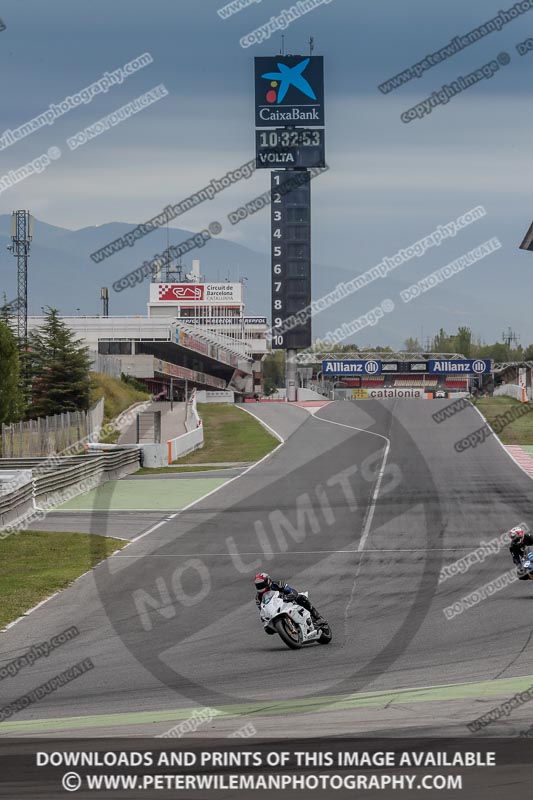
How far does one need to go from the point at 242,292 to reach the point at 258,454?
423 feet

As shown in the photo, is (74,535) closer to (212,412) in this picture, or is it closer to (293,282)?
(212,412)

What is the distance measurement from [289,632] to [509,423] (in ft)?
162

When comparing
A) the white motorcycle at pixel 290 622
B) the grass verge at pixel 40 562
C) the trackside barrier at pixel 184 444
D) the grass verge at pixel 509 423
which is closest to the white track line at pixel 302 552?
the grass verge at pixel 40 562

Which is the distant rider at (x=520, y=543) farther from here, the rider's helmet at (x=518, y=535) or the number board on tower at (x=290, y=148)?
the number board on tower at (x=290, y=148)

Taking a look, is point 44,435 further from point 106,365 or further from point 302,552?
point 106,365

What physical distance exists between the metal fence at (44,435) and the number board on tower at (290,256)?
53.3 m

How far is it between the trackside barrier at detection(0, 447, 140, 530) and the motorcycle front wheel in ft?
52.2

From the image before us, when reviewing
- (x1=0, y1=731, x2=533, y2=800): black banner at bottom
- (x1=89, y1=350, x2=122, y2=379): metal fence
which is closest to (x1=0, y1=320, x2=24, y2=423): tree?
(x1=89, y1=350, x2=122, y2=379): metal fence

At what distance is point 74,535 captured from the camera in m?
29.1

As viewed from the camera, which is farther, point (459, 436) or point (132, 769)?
point (459, 436)

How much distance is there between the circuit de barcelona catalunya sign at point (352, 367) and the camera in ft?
423

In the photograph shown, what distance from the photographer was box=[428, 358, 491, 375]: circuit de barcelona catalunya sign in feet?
422

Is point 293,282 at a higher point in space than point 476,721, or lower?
higher

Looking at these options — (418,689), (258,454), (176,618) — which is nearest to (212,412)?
(258,454)
